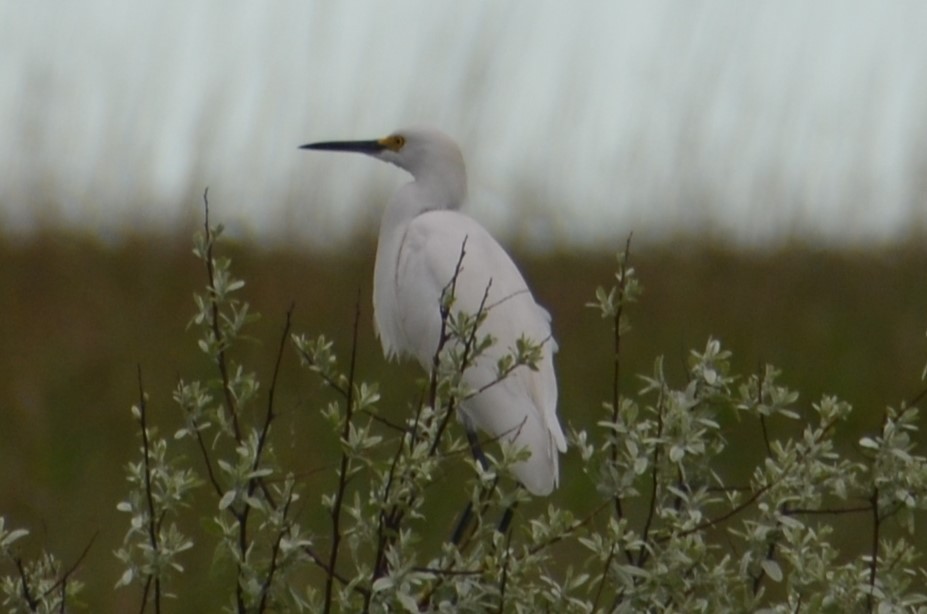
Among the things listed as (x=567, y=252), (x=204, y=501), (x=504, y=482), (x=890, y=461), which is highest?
(x=890, y=461)

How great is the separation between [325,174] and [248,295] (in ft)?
1.58

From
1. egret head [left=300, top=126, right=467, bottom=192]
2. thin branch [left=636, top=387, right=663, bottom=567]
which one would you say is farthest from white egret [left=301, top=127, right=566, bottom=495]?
thin branch [left=636, top=387, right=663, bottom=567]

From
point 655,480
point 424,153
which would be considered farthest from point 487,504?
point 424,153

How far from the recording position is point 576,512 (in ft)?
14.2

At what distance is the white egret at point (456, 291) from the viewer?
2807mm

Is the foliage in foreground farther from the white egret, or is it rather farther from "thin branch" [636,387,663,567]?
the white egret

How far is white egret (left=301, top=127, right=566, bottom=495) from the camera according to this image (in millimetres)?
2807

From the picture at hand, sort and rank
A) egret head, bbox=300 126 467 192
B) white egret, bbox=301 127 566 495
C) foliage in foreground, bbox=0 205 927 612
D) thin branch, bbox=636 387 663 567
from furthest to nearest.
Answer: egret head, bbox=300 126 467 192 < white egret, bbox=301 127 566 495 < thin branch, bbox=636 387 663 567 < foliage in foreground, bbox=0 205 927 612

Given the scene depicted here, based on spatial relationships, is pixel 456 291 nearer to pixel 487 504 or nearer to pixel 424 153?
pixel 424 153

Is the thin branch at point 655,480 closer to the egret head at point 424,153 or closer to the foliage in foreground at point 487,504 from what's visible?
the foliage in foreground at point 487,504

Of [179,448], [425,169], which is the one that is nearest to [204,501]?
[179,448]

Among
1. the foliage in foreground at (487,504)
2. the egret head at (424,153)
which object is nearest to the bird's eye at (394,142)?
the egret head at (424,153)

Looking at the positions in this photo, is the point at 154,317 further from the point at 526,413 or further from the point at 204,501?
the point at 526,413

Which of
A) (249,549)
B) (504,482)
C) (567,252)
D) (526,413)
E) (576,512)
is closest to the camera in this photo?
(249,549)
